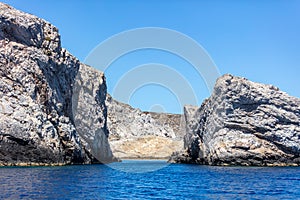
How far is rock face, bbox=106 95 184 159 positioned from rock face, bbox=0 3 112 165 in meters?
76.6

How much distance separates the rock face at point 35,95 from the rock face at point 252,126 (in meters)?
29.8

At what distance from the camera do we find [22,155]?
63.5m

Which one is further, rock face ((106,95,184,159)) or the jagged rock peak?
rock face ((106,95,184,159))

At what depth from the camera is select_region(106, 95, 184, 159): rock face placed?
16250cm

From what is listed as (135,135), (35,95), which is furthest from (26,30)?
(135,135)

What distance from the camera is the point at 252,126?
3157 inches

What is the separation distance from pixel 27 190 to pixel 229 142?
178 ft

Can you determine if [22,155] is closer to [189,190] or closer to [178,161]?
[189,190]

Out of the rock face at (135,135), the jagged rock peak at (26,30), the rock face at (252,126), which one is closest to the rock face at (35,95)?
the jagged rock peak at (26,30)

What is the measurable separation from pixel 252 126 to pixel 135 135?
108m

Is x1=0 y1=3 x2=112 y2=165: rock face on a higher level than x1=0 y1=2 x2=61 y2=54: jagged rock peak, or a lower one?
lower

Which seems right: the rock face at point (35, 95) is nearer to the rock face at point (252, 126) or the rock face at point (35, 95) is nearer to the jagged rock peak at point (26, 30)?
the jagged rock peak at point (26, 30)

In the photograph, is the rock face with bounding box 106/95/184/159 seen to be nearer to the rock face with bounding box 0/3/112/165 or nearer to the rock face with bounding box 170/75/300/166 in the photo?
the rock face with bounding box 0/3/112/165

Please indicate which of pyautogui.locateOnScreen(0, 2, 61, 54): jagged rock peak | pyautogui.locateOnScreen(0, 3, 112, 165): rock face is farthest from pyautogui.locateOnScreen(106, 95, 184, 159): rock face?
pyautogui.locateOnScreen(0, 2, 61, 54): jagged rock peak
